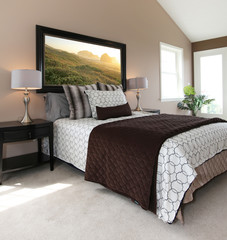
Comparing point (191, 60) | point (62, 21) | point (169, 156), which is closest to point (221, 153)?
point (169, 156)

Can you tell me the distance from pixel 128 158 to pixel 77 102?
4.61 ft

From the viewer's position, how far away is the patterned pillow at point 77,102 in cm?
279

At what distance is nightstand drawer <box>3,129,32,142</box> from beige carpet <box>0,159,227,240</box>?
495 mm

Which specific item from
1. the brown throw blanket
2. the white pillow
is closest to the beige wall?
the white pillow

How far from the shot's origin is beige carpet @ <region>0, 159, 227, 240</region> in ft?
4.65

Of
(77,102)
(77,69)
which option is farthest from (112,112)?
(77,69)

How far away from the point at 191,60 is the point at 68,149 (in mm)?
4864

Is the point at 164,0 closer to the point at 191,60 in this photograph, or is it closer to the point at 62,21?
the point at 191,60

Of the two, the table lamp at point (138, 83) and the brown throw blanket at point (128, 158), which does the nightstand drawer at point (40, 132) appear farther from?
the table lamp at point (138, 83)

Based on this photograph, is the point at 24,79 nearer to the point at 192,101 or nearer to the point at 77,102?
the point at 77,102

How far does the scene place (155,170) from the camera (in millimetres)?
1559

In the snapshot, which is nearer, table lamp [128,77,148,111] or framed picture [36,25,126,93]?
framed picture [36,25,126,93]

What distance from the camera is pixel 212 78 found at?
548 cm

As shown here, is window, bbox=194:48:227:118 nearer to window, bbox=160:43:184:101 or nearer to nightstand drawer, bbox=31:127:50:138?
window, bbox=160:43:184:101
